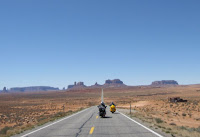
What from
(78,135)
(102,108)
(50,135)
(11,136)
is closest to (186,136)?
(78,135)

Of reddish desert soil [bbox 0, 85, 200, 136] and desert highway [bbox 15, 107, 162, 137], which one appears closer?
desert highway [bbox 15, 107, 162, 137]

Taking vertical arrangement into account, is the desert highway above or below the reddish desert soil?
above

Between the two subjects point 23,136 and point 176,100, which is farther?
point 176,100

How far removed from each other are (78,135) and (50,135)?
155 centimetres

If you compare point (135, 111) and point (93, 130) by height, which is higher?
point (93, 130)

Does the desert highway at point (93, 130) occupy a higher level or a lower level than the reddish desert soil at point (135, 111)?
higher

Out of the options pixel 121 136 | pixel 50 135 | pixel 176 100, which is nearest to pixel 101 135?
pixel 121 136

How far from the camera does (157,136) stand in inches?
380

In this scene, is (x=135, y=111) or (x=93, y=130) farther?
(x=135, y=111)

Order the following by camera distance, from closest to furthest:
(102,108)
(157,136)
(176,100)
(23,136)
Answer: (157,136)
(23,136)
(102,108)
(176,100)

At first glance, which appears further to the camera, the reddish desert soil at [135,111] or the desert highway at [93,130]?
the reddish desert soil at [135,111]

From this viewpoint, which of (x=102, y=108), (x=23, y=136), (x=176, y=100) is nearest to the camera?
(x=23, y=136)

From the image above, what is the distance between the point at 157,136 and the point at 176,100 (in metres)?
41.5

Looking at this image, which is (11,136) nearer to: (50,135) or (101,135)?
(50,135)
